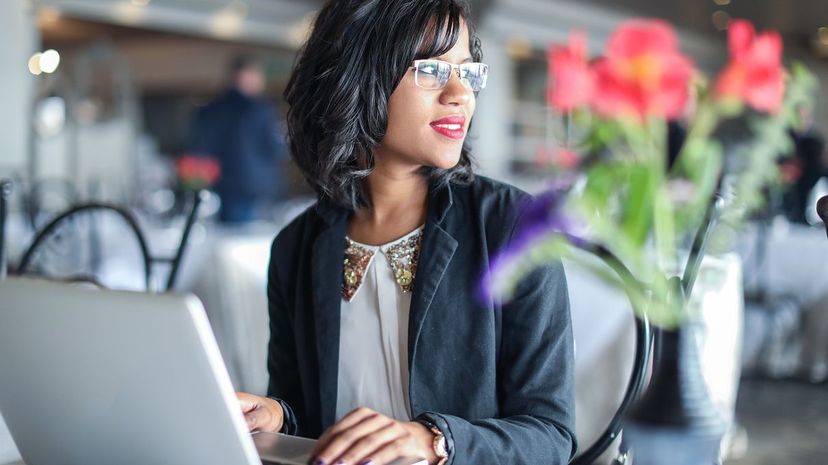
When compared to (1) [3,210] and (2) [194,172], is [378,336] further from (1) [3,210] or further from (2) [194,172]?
(2) [194,172]

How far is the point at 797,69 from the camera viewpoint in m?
0.79

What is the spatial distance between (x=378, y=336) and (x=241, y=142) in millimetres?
5394

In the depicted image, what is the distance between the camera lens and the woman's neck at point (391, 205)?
1.33m

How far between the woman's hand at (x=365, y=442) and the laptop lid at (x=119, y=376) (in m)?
0.14

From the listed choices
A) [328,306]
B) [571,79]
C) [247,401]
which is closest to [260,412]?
[247,401]

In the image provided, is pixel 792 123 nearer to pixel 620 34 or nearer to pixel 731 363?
pixel 620 34

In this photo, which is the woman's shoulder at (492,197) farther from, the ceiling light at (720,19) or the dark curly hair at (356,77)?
the ceiling light at (720,19)

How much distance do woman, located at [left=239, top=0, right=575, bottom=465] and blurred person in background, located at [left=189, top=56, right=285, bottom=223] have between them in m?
5.11

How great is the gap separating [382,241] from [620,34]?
705 mm

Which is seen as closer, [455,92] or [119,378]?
[119,378]

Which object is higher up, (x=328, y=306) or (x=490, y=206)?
(x=490, y=206)

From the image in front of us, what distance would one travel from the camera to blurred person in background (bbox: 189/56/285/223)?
21.1 ft

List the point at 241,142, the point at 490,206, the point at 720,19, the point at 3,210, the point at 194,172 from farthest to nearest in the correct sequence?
the point at 720,19
the point at 241,142
the point at 194,172
the point at 3,210
the point at 490,206

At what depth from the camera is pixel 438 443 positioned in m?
0.97
